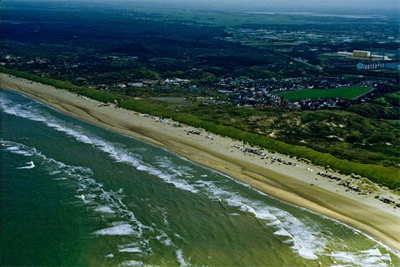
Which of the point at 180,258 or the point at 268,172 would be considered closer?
the point at 180,258

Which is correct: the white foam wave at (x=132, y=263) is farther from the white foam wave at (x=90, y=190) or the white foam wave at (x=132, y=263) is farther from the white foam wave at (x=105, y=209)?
the white foam wave at (x=105, y=209)

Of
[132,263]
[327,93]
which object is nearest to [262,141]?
[132,263]

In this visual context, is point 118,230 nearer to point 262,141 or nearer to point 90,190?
point 90,190

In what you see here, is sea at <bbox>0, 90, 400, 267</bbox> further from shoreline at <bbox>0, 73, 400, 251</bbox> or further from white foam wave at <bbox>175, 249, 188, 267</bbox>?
shoreline at <bbox>0, 73, 400, 251</bbox>

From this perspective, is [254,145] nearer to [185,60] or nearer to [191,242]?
[191,242]

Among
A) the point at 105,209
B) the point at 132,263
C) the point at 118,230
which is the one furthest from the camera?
the point at 105,209

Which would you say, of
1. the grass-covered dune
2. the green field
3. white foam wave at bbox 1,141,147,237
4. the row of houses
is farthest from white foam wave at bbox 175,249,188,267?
the row of houses
